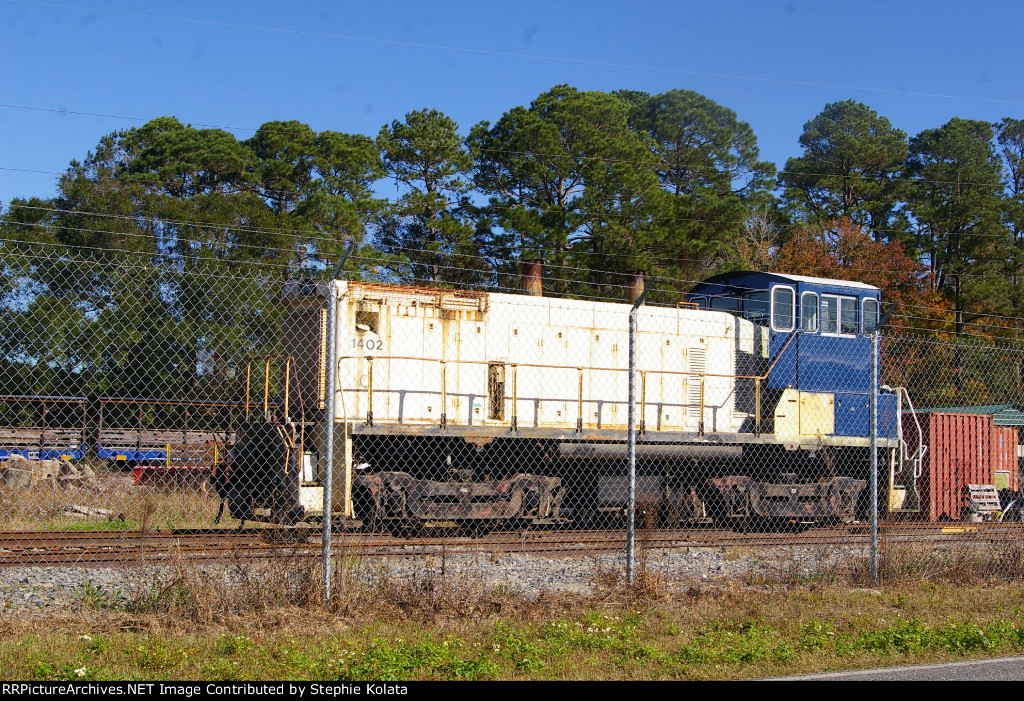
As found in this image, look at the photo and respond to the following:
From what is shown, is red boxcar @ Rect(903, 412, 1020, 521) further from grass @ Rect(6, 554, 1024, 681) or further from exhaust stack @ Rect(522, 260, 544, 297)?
grass @ Rect(6, 554, 1024, 681)

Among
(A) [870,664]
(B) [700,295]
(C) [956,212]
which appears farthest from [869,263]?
(A) [870,664]

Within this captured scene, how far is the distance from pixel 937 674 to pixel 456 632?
3.17 m

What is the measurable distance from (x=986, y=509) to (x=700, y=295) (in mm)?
7201

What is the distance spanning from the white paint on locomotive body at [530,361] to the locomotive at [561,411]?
0.03m

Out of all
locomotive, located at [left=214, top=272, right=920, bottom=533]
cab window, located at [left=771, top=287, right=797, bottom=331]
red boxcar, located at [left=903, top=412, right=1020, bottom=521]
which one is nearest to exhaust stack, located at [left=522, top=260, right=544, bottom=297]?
locomotive, located at [left=214, top=272, right=920, bottom=533]

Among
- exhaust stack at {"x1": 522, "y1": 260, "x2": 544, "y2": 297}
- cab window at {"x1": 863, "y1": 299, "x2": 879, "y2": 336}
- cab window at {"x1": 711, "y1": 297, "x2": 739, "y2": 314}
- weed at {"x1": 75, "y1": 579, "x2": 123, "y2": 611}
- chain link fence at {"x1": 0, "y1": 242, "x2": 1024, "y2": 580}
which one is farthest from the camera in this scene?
cab window at {"x1": 711, "y1": 297, "x2": 739, "y2": 314}

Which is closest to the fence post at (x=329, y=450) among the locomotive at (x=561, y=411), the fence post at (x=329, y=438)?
the fence post at (x=329, y=438)

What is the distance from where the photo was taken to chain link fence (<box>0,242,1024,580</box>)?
37.9 feet

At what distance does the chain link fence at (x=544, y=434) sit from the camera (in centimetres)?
1155

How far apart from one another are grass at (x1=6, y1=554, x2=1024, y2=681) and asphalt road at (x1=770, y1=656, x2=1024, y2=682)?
8.7 inches

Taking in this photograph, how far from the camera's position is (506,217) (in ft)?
104

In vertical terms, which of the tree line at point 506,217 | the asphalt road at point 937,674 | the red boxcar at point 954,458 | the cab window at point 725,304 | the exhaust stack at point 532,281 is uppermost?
the tree line at point 506,217

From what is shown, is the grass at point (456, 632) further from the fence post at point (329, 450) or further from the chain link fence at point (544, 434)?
the chain link fence at point (544, 434)

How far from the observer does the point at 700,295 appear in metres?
16.5
